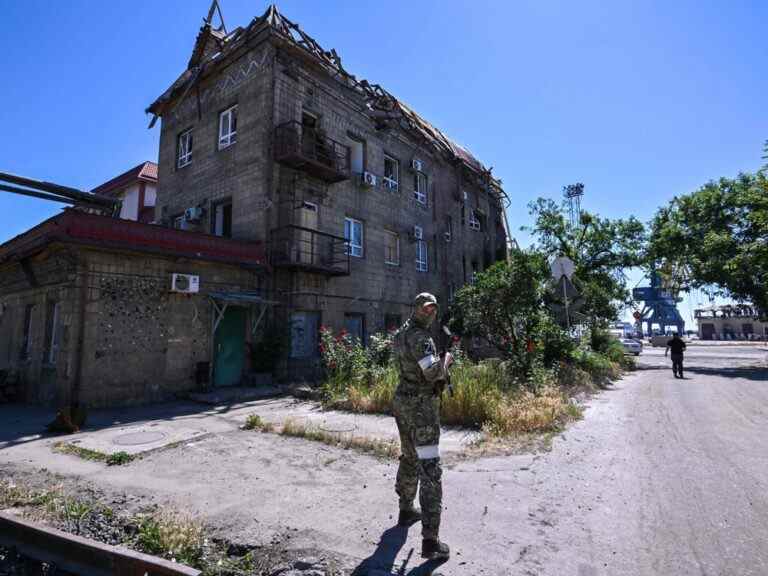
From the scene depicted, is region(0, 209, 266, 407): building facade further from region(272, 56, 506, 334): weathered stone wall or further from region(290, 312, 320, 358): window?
region(272, 56, 506, 334): weathered stone wall

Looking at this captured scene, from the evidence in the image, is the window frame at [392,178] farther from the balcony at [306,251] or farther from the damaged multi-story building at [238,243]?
the balcony at [306,251]

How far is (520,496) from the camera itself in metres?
4.12

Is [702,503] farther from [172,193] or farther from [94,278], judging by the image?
[172,193]

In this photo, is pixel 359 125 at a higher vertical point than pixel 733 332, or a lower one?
higher

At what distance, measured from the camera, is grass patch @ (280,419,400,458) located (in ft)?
18.8

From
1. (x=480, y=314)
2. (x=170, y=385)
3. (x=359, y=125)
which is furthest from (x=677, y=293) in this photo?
(x=170, y=385)

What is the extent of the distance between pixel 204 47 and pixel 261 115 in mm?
5592

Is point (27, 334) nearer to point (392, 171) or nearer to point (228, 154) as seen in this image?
point (228, 154)

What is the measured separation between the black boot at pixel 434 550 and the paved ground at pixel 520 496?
0.07 meters

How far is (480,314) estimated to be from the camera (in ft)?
39.4

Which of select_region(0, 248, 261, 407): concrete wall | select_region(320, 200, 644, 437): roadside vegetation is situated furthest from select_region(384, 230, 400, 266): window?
select_region(0, 248, 261, 407): concrete wall

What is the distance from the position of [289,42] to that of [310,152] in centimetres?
363

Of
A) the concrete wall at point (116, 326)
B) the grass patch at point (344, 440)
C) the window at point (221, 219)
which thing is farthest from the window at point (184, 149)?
the grass patch at point (344, 440)

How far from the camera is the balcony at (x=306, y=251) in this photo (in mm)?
13141
